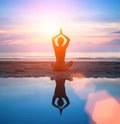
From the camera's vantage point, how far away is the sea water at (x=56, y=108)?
34.3ft

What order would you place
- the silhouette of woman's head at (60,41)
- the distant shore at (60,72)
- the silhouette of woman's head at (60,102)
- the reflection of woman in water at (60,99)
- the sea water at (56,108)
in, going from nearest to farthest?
1. the sea water at (56,108)
2. the reflection of woman in water at (60,99)
3. the silhouette of woman's head at (60,102)
4. the distant shore at (60,72)
5. the silhouette of woman's head at (60,41)

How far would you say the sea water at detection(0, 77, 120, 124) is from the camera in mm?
10453

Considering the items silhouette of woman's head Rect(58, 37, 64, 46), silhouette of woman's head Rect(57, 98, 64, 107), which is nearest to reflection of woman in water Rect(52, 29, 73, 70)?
silhouette of woman's head Rect(58, 37, 64, 46)

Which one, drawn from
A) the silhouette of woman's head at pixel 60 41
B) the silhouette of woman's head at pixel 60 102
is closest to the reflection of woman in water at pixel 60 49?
the silhouette of woman's head at pixel 60 41

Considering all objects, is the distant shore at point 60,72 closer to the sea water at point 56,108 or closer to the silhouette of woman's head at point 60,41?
the silhouette of woman's head at point 60,41

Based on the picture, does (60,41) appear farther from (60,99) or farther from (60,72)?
(60,99)

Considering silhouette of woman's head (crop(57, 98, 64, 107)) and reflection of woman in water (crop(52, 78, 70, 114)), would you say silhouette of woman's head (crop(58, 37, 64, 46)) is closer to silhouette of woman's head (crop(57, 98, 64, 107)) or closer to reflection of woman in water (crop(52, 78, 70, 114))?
reflection of woman in water (crop(52, 78, 70, 114))

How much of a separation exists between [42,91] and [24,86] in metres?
2.24

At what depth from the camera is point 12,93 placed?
16031mm

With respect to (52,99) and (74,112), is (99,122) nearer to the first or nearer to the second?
(74,112)

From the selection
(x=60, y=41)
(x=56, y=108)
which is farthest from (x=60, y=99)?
(x=60, y=41)

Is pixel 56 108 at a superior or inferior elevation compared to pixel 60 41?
inferior

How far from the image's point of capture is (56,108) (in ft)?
40.3

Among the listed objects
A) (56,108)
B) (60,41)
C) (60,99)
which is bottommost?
(60,99)
